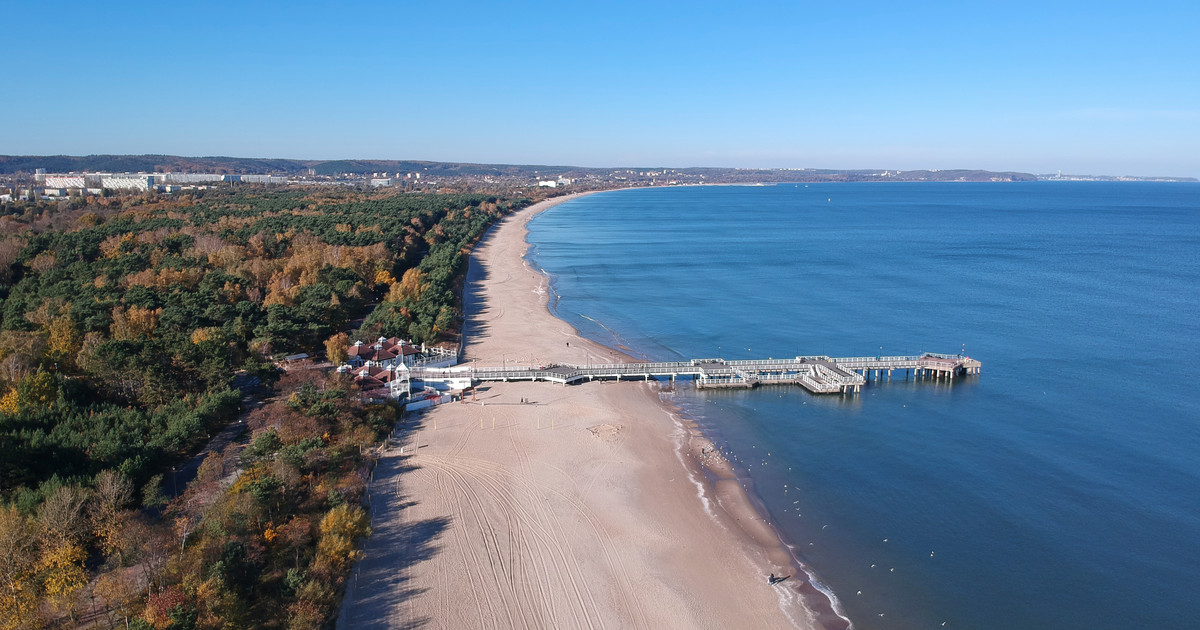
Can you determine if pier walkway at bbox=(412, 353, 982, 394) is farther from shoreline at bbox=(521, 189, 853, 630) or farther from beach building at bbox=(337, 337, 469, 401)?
shoreline at bbox=(521, 189, 853, 630)

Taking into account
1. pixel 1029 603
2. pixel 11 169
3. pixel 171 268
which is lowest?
pixel 1029 603

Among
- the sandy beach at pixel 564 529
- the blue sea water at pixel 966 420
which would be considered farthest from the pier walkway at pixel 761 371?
the sandy beach at pixel 564 529

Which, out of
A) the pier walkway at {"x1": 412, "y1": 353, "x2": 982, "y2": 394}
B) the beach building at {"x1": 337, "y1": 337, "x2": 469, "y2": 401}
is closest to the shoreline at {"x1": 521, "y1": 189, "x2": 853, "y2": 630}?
the pier walkway at {"x1": 412, "y1": 353, "x2": 982, "y2": 394}

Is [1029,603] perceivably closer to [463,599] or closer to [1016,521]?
[1016,521]

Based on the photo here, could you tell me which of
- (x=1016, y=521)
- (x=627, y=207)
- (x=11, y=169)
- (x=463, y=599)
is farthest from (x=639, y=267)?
(x=11, y=169)

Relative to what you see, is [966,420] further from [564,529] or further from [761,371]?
[564,529]

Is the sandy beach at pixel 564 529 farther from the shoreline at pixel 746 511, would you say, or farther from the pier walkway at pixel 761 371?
the pier walkway at pixel 761 371

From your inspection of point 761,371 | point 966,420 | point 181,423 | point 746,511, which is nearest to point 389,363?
point 181,423
